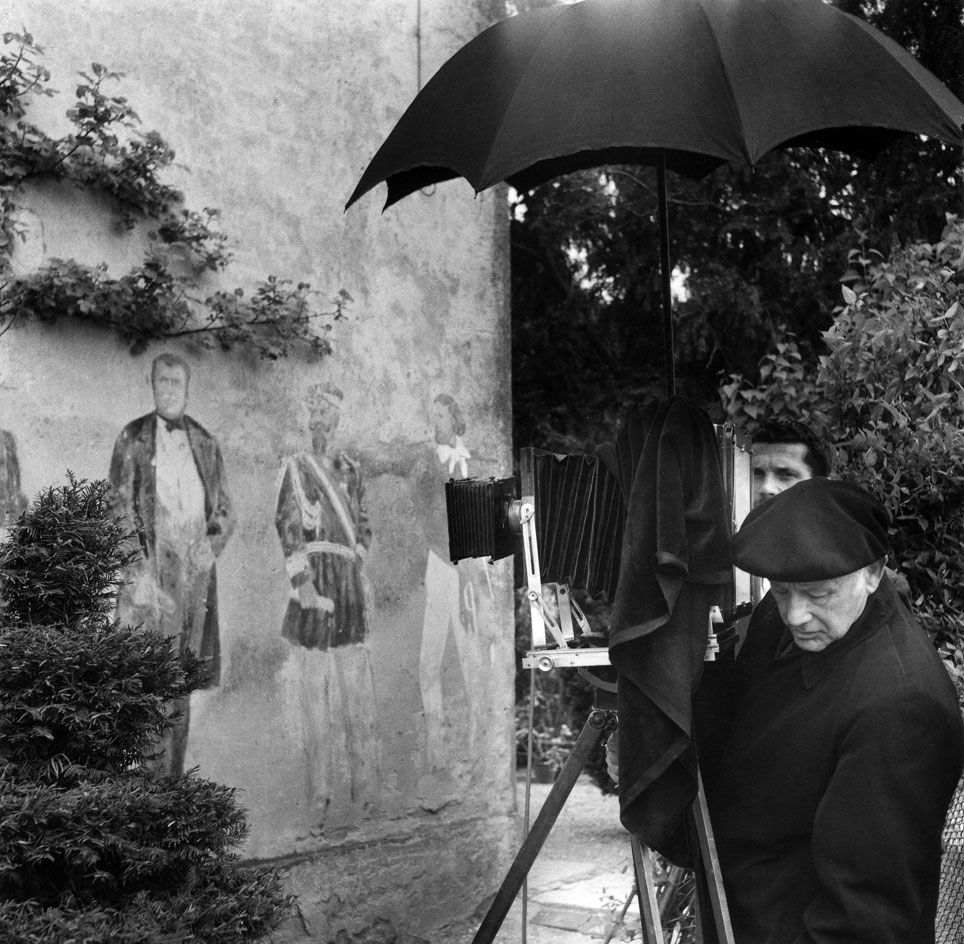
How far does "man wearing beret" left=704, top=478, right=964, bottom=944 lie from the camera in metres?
2.14

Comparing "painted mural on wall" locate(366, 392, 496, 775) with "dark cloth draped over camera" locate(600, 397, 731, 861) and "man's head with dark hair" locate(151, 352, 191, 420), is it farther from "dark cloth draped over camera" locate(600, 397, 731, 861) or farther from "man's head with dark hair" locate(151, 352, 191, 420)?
"dark cloth draped over camera" locate(600, 397, 731, 861)

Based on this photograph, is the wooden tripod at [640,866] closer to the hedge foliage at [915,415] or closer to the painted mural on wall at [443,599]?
the hedge foliage at [915,415]

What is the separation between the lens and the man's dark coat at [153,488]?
153 inches

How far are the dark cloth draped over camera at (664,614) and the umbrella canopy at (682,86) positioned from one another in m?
0.61

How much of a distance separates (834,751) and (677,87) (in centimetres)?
140

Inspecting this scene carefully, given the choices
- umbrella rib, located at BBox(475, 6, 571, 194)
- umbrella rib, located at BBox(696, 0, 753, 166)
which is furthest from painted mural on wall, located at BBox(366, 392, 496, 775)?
umbrella rib, located at BBox(696, 0, 753, 166)

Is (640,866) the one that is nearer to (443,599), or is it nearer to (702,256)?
(443,599)

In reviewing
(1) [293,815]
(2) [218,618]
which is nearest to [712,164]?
(2) [218,618]

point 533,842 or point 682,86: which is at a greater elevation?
point 682,86

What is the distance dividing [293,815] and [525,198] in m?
3.90

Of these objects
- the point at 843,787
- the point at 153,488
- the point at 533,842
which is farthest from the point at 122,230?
the point at 843,787

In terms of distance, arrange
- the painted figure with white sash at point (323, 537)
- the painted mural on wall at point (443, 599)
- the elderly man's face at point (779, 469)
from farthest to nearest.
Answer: the painted mural on wall at point (443, 599) → the painted figure with white sash at point (323, 537) → the elderly man's face at point (779, 469)

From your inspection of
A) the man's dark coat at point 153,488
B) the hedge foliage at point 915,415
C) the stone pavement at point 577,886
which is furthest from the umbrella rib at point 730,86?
the stone pavement at point 577,886

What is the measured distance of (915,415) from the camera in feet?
12.8
